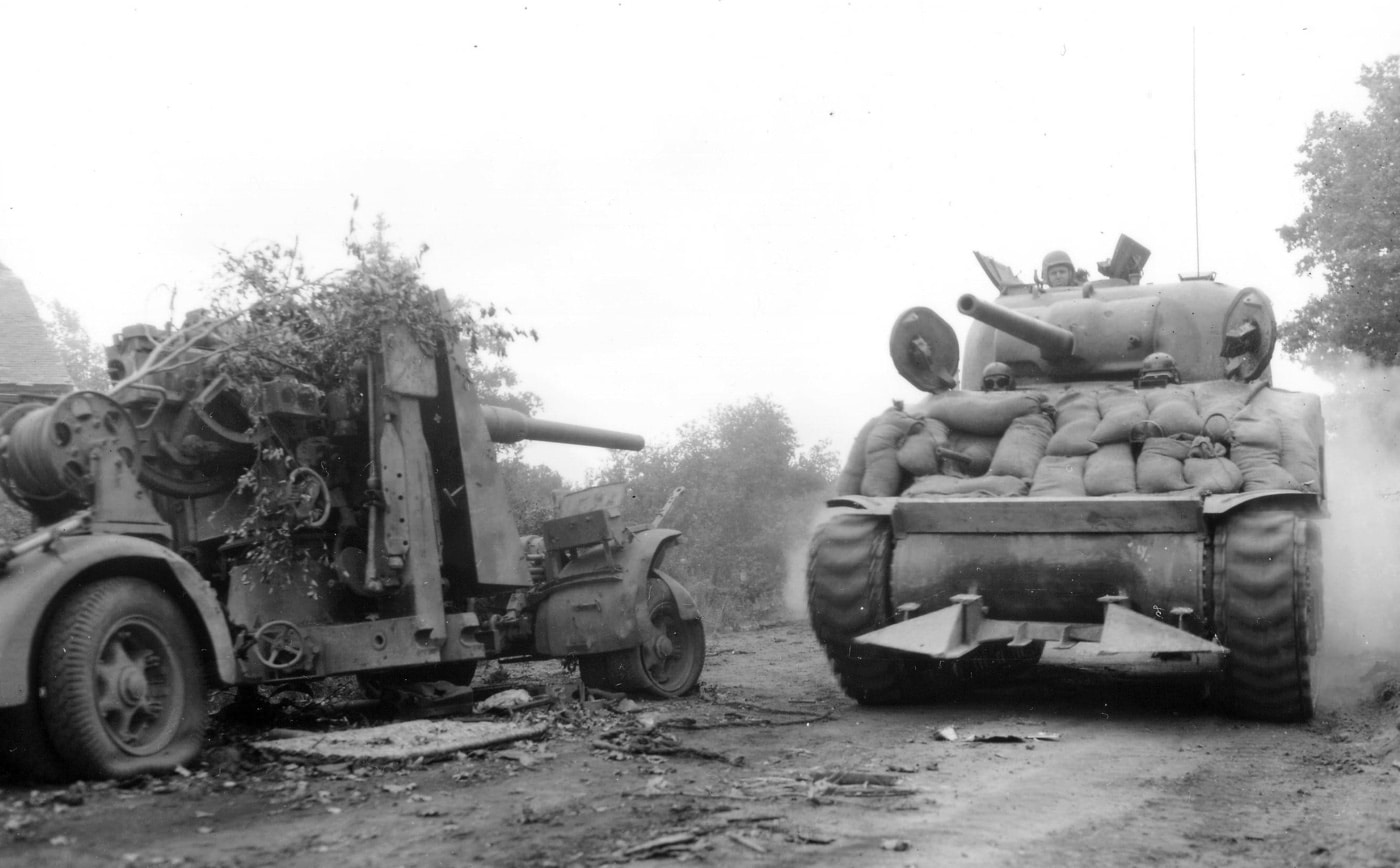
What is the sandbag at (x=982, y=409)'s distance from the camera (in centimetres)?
980

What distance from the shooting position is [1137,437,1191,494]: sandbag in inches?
341

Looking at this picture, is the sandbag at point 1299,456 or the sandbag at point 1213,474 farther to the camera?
the sandbag at point 1299,456

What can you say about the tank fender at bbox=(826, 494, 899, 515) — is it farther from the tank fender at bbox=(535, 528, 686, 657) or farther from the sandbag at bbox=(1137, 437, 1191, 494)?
the sandbag at bbox=(1137, 437, 1191, 494)

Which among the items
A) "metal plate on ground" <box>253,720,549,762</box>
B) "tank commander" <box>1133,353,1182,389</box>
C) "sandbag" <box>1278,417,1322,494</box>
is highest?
"tank commander" <box>1133,353,1182,389</box>

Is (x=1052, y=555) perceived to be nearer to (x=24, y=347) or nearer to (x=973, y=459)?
(x=973, y=459)

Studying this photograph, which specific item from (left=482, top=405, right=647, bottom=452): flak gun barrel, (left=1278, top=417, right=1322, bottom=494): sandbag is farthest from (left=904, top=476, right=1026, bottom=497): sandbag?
(left=482, top=405, right=647, bottom=452): flak gun barrel

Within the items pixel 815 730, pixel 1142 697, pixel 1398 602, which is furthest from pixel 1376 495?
pixel 815 730

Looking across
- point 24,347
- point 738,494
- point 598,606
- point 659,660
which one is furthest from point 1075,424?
point 738,494

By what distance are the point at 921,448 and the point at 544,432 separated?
111 inches

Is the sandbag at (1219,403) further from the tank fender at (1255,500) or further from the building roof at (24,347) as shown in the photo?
the building roof at (24,347)

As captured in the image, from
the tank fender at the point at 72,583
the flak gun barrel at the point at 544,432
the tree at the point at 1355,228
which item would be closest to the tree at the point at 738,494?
the tree at the point at 1355,228

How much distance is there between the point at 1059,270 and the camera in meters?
12.1

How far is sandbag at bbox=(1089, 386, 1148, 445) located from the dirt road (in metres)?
1.85

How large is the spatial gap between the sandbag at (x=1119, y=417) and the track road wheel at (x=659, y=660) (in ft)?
10.1
